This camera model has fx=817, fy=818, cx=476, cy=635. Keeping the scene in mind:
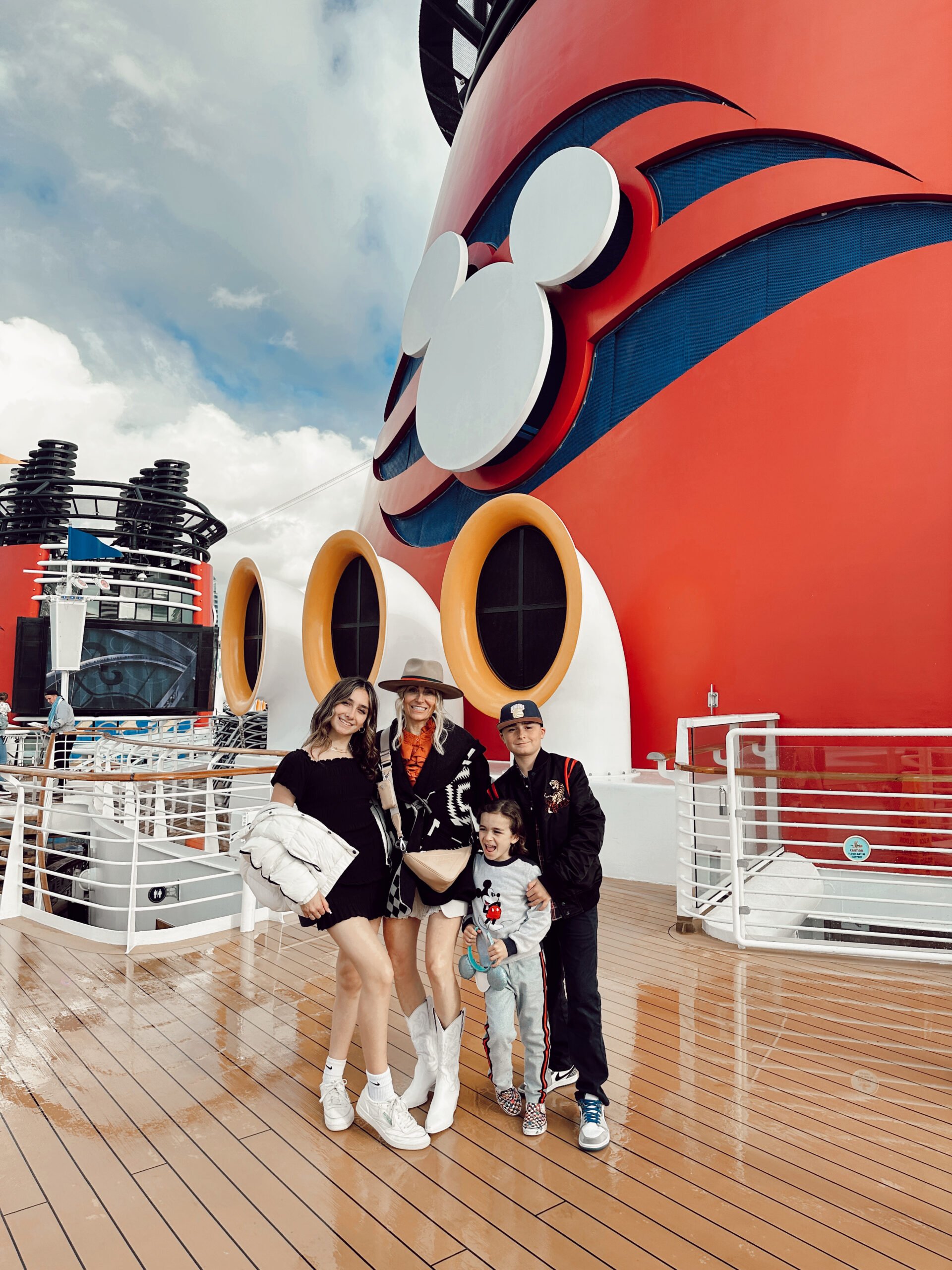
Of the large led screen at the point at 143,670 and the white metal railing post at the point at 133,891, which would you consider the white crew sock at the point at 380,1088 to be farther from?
the large led screen at the point at 143,670

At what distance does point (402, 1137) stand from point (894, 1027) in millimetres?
2148

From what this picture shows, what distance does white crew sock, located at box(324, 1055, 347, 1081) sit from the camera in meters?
2.49

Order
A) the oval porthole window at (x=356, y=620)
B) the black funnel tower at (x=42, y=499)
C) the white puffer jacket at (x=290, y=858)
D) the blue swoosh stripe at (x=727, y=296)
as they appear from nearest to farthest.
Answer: the white puffer jacket at (x=290, y=858)
the blue swoosh stripe at (x=727, y=296)
the oval porthole window at (x=356, y=620)
the black funnel tower at (x=42, y=499)

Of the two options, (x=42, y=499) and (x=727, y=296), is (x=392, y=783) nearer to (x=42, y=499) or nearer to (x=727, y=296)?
(x=727, y=296)

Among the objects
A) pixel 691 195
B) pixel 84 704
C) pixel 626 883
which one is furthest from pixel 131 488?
pixel 626 883

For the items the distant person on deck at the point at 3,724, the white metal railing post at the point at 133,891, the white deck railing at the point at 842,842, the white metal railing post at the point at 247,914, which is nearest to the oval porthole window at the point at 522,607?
the white deck railing at the point at 842,842

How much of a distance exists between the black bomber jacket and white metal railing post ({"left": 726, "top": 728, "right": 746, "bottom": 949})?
6.87 ft

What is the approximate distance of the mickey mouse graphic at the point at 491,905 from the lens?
7.94 ft

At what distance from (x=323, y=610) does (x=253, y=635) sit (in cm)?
140

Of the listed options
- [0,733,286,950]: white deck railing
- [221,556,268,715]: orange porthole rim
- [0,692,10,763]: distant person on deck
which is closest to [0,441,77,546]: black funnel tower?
[0,692,10,763]: distant person on deck

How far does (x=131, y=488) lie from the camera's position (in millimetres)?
23656

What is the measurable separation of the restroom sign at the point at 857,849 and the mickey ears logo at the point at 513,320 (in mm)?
4891

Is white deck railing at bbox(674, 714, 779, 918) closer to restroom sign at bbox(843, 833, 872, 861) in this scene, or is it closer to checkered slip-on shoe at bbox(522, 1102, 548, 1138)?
restroom sign at bbox(843, 833, 872, 861)

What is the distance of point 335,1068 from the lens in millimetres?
2490
